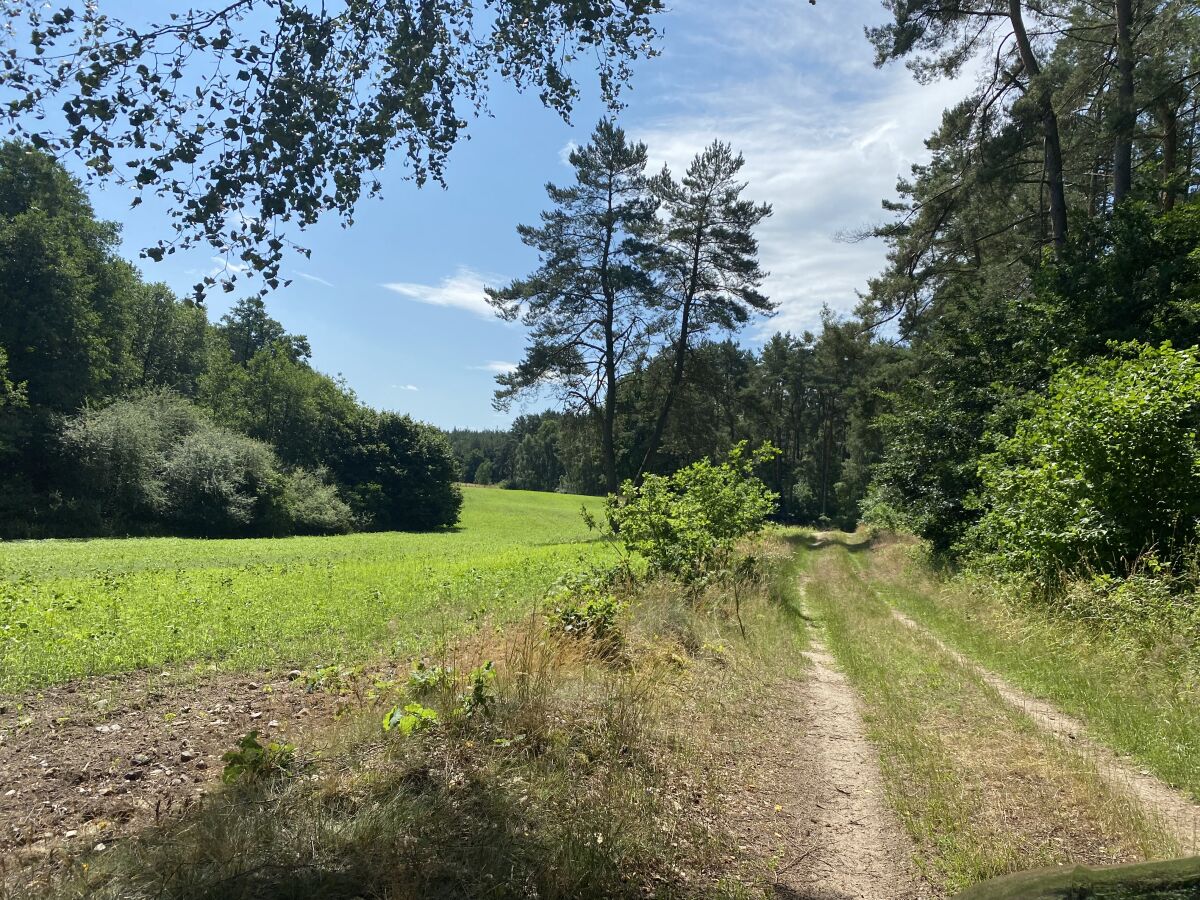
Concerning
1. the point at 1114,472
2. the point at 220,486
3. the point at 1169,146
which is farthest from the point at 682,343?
the point at 220,486

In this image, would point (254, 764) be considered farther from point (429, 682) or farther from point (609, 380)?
point (609, 380)

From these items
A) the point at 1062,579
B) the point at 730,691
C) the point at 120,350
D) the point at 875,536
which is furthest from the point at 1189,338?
the point at 120,350

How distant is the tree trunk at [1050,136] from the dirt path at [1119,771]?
43.3 feet

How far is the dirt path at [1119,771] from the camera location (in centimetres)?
360

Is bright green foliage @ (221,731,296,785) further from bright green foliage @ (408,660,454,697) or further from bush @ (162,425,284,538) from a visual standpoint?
bush @ (162,425,284,538)

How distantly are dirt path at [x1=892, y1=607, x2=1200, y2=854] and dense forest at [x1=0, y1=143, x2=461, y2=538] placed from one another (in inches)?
1260

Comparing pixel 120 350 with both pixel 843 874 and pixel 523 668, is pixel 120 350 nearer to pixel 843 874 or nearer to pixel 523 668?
pixel 523 668

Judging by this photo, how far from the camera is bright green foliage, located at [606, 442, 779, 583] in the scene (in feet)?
37.9

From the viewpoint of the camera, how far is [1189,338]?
1175 cm

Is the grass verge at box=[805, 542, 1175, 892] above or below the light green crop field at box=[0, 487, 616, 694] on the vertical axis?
above

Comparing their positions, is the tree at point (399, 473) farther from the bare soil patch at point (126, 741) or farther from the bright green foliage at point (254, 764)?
the bright green foliage at point (254, 764)

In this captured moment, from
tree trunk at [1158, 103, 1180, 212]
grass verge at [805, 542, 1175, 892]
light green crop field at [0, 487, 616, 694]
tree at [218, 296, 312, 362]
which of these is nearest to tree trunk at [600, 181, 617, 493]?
light green crop field at [0, 487, 616, 694]

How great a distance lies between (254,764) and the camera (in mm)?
3641

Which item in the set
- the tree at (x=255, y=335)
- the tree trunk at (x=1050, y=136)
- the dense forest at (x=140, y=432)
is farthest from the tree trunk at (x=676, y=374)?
the tree at (x=255, y=335)
